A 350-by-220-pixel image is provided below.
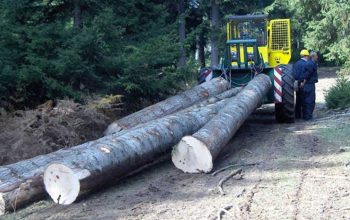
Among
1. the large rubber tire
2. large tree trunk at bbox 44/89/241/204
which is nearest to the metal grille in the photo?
the large rubber tire

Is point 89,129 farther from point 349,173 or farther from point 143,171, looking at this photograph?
point 349,173

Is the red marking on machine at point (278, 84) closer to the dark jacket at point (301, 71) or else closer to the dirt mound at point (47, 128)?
the dark jacket at point (301, 71)

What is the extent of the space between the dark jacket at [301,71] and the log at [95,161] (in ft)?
18.0

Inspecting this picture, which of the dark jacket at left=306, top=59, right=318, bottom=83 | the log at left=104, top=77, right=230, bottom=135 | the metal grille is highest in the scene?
the metal grille

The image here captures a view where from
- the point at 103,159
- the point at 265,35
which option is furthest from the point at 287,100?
the point at 103,159

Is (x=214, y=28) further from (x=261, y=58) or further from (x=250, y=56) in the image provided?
(x=250, y=56)

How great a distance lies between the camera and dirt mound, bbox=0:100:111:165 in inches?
319

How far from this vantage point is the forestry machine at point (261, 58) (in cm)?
1203

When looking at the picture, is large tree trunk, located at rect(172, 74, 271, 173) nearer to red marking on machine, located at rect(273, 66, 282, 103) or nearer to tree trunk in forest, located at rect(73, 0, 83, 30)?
red marking on machine, located at rect(273, 66, 282, 103)

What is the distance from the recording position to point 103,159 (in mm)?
6430

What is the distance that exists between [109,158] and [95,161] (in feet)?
0.87

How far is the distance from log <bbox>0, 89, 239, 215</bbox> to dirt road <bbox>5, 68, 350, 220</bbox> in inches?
8.3

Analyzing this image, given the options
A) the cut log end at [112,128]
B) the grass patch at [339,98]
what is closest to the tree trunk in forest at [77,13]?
the cut log end at [112,128]

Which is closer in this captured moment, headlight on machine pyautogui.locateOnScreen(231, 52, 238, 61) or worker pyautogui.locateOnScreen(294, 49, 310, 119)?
worker pyautogui.locateOnScreen(294, 49, 310, 119)
